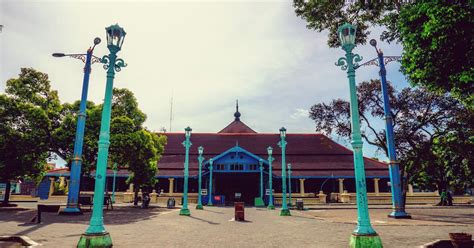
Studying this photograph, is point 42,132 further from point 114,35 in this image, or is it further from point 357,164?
point 357,164

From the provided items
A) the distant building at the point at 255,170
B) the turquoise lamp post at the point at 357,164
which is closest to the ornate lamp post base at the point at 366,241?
the turquoise lamp post at the point at 357,164

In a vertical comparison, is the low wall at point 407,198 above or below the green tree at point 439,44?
below

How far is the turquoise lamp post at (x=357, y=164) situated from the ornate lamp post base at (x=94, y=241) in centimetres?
543

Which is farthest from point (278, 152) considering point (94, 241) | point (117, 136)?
point (94, 241)

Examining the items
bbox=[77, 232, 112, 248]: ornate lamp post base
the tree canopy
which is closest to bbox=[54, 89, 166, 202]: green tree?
the tree canopy

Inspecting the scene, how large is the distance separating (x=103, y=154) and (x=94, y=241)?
1977mm

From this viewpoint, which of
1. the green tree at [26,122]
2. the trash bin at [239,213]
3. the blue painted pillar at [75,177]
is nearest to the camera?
the trash bin at [239,213]

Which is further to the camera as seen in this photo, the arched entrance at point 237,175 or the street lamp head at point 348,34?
the arched entrance at point 237,175

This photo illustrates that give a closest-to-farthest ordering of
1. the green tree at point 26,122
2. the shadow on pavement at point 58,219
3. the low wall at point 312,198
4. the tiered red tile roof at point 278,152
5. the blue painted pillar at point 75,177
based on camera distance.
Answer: the shadow on pavement at point 58,219, the blue painted pillar at point 75,177, the green tree at point 26,122, the low wall at point 312,198, the tiered red tile roof at point 278,152

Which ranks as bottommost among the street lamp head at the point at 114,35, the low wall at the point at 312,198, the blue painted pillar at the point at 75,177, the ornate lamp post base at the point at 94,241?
the low wall at the point at 312,198

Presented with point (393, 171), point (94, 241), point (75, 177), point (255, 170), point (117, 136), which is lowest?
point (94, 241)

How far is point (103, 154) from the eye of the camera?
23.5 ft

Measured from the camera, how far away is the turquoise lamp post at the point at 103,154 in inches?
252

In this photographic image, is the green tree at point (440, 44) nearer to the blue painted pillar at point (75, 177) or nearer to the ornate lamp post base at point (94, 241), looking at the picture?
the ornate lamp post base at point (94, 241)
